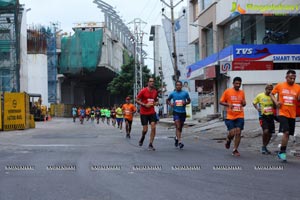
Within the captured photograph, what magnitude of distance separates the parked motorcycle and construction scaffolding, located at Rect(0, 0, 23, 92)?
23.6 meters

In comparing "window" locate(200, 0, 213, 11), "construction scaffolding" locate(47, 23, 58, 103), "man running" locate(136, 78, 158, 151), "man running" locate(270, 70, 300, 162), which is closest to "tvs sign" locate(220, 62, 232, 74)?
"window" locate(200, 0, 213, 11)

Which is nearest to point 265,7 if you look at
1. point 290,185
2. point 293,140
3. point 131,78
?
point 293,140

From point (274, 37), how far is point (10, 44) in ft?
92.4

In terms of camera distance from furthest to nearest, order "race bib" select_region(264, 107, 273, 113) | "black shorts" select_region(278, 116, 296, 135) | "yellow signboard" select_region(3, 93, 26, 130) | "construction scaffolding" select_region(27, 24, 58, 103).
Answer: "construction scaffolding" select_region(27, 24, 58, 103)
"yellow signboard" select_region(3, 93, 26, 130)
"race bib" select_region(264, 107, 273, 113)
"black shorts" select_region(278, 116, 296, 135)

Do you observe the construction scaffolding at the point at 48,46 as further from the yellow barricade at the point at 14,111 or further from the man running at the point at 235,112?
the man running at the point at 235,112

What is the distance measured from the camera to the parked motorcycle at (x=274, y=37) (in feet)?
105

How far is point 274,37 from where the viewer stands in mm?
32062

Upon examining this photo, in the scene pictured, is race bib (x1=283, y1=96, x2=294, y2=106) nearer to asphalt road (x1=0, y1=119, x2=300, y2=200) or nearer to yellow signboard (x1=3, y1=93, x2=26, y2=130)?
asphalt road (x1=0, y1=119, x2=300, y2=200)

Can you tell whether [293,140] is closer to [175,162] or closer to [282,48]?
[175,162]

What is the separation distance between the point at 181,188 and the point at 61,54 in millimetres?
72283

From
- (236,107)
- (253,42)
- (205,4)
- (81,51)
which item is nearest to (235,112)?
(236,107)

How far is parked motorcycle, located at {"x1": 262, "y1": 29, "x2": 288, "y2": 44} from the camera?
31.9 metres

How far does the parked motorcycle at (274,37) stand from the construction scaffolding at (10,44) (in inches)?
931

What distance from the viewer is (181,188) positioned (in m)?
6.79
